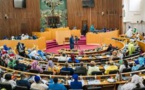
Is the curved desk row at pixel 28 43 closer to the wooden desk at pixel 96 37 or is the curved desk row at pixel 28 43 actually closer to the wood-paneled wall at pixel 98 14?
the wooden desk at pixel 96 37

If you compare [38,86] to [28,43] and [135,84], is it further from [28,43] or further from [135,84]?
[28,43]

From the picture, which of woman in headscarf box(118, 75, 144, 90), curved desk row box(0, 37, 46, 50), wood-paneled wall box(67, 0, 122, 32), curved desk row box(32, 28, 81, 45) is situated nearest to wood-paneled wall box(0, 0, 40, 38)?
curved desk row box(32, 28, 81, 45)

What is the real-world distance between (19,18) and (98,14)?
27.5 feet

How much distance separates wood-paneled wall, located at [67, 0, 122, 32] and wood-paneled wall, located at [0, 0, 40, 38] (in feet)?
11.9

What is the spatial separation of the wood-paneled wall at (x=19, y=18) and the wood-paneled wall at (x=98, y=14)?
3631 millimetres

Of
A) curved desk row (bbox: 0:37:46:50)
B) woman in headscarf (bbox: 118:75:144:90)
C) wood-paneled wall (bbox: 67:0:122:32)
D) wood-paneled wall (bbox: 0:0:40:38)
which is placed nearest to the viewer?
woman in headscarf (bbox: 118:75:144:90)

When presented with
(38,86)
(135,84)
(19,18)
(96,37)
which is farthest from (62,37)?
(135,84)

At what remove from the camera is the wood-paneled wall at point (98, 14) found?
78.6 feet

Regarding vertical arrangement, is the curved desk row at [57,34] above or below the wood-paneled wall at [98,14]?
below

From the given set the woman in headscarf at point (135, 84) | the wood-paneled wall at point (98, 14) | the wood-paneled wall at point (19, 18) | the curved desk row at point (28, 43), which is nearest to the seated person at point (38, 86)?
the woman in headscarf at point (135, 84)

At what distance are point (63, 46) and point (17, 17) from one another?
493cm

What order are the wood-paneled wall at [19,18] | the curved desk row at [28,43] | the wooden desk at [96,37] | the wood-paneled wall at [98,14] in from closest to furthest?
the curved desk row at [28,43], the wood-paneled wall at [19,18], the wooden desk at [96,37], the wood-paneled wall at [98,14]

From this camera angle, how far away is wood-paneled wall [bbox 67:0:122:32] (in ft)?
78.6

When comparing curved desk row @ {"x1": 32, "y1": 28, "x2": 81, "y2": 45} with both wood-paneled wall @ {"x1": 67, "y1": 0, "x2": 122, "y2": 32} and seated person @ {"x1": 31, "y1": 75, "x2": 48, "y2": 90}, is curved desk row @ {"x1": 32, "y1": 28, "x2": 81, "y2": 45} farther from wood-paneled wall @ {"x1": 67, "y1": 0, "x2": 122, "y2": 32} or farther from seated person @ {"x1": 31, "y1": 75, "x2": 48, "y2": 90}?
seated person @ {"x1": 31, "y1": 75, "x2": 48, "y2": 90}
